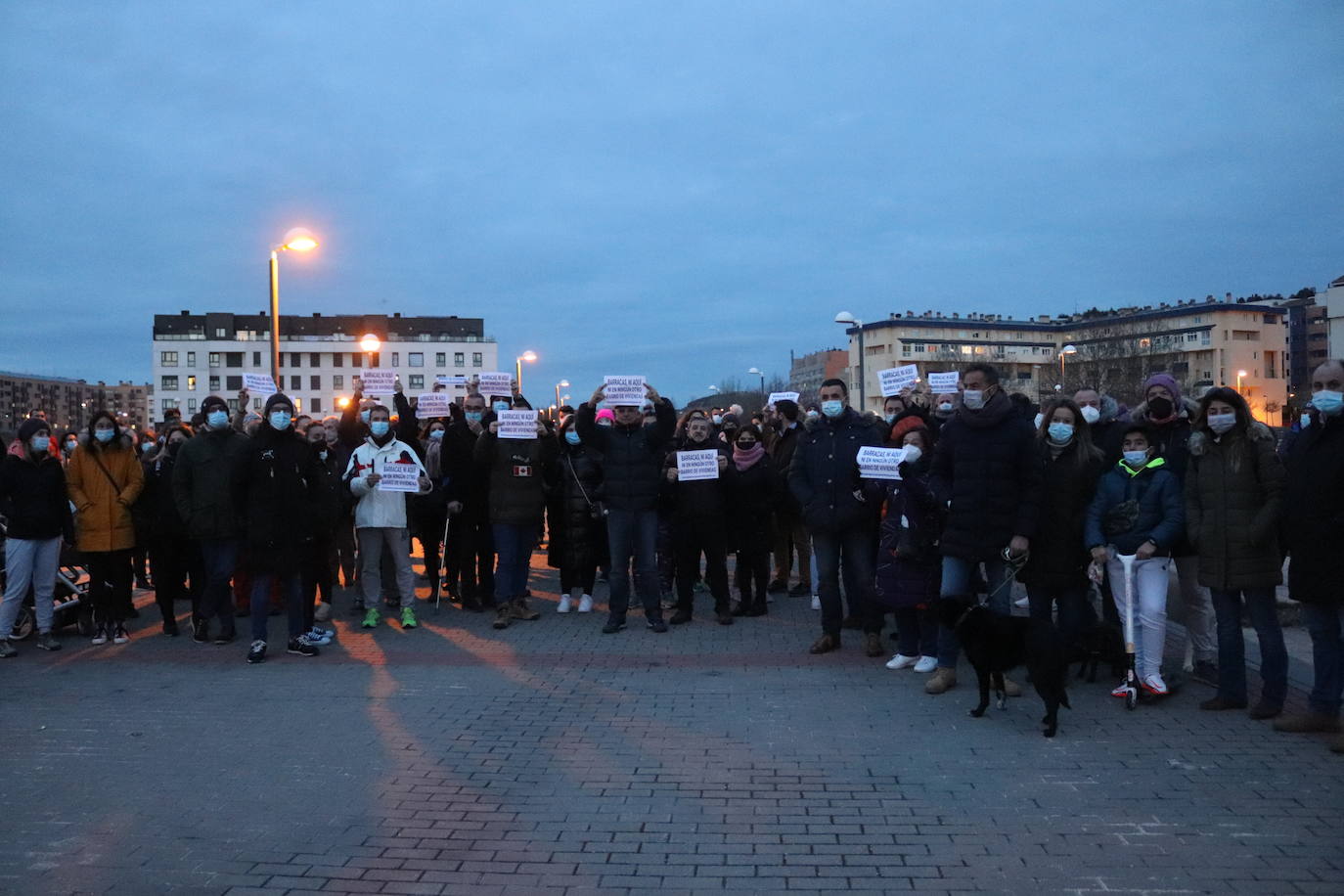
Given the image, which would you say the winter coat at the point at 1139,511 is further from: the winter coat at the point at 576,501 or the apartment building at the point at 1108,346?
the apartment building at the point at 1108,346

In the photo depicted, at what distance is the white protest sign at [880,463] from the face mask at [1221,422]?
7.22 feet

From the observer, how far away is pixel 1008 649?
6949 millimetres

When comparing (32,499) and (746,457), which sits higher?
(746,457)

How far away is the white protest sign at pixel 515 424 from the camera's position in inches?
430

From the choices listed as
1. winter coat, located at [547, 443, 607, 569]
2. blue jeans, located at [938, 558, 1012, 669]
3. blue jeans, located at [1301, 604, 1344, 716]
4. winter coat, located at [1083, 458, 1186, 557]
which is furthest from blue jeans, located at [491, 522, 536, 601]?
blue jeans, located at [1301, 604, 1344, 716]

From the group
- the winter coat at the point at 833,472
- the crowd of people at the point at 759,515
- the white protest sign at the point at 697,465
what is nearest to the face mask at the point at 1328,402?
the crowd of people at the point at 759,515

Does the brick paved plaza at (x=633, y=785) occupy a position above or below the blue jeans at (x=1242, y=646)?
below

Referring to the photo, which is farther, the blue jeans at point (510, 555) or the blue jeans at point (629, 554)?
the blue jeans at point (510, 555)

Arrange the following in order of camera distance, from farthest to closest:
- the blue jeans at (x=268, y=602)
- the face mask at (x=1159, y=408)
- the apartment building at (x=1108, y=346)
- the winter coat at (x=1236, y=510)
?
the apartment building at (x=1108, y=346) < the blue jeans at (x=268, y=602) < the face mask at (x=1159, y=408) < the winter coat at (x=1236, y=510)

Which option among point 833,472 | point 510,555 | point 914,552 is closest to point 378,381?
point 510,555

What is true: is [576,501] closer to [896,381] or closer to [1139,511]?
[896,381]

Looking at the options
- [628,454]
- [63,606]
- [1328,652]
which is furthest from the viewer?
[628,454]

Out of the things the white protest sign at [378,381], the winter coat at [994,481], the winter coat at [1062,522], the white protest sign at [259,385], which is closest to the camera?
the winter coat at [994,481]

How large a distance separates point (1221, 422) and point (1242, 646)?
5.11 feet
